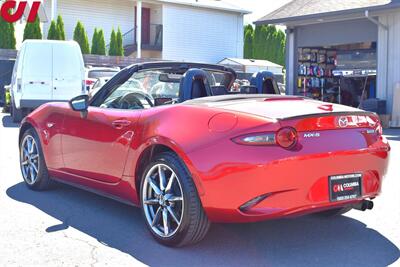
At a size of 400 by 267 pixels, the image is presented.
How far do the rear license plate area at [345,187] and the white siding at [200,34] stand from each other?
2848 centimetres

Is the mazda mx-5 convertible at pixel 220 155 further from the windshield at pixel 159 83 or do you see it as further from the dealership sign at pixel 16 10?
the dealership sign at pixel 16 10

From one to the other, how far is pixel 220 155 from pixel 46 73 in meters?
11.4

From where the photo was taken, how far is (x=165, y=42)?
32.2 meters

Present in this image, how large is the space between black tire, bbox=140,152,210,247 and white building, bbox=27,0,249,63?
26166 millimetres

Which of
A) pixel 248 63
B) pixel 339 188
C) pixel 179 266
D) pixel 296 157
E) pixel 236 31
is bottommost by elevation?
pixel 179 266

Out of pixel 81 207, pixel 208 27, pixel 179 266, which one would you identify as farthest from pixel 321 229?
pixel 208 27

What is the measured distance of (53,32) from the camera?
27281 millimetres

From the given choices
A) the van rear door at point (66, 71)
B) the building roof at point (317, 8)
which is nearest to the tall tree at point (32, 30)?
the building roof at point (317, 8)

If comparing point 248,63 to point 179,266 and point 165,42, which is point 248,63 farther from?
point 179,266

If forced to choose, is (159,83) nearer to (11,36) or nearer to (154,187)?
(154,187)

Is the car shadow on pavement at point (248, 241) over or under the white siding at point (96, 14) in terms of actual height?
under

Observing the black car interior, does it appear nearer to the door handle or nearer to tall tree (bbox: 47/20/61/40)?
the door handle

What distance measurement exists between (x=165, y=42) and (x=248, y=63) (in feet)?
16.4

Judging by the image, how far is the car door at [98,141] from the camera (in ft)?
15.5
